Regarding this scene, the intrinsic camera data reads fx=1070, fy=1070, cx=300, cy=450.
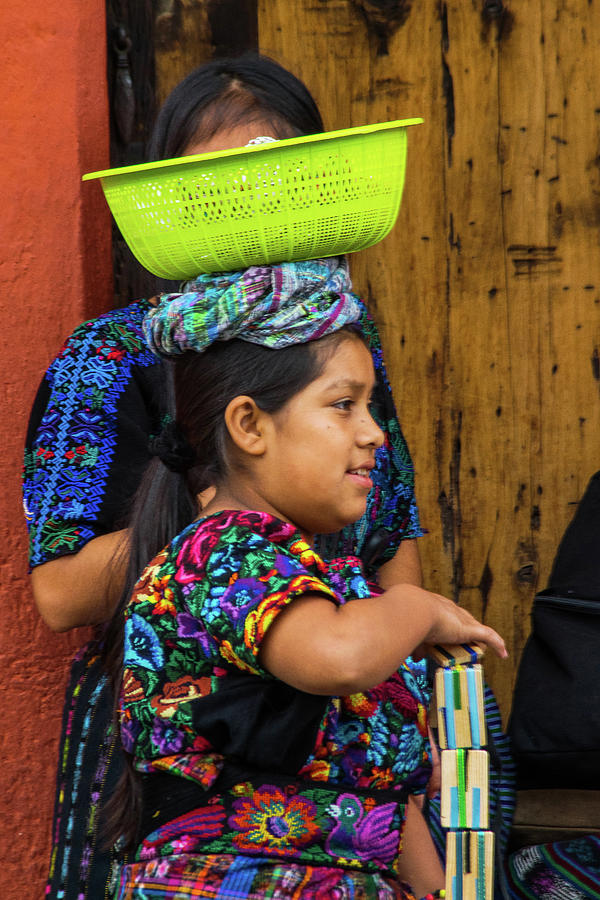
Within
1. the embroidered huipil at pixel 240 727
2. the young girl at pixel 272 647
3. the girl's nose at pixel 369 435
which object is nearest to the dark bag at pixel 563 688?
the young girl at pixel 272 647

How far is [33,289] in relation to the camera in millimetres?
2268

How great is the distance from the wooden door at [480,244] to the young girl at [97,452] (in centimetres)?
59

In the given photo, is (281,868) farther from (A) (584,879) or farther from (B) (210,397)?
(A) (584,879)

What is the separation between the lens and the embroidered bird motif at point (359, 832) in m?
1.45

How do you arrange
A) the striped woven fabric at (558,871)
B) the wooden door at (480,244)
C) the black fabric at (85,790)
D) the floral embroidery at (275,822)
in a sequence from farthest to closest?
the wooden door at (480,244) < the striped woven fabric at (558,871) < the black fabric at (85,790) < the floral embroidery at (275,822)

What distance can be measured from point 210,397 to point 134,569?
0.32 metres

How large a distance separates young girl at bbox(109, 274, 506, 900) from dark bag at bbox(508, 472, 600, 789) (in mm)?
393

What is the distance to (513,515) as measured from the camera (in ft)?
8.59

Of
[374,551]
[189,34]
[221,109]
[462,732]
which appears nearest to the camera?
[462,732]

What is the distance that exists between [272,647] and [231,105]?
1052 millimetres

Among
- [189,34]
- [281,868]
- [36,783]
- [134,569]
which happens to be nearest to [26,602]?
[36,783]

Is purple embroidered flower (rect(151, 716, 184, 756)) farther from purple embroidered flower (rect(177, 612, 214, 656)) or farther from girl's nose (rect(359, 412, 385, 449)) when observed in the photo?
girl's nose (rect(359, 412, 385, 449))

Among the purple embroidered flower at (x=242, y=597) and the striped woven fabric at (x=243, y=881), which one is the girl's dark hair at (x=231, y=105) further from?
the striped woven fabric at (x=243, y=881)

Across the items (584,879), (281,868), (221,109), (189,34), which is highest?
(189,34)
